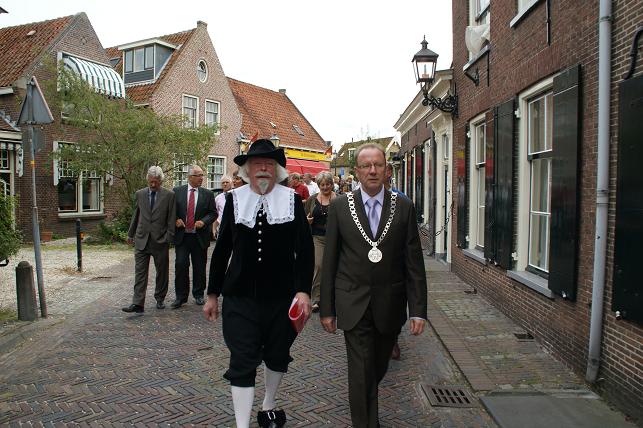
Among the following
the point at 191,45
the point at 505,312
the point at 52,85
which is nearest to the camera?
the point at 505,312

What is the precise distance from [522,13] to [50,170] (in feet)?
54.8

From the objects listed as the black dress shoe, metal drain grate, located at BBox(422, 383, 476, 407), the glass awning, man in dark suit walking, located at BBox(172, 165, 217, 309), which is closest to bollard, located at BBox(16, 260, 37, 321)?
the black dress shoe

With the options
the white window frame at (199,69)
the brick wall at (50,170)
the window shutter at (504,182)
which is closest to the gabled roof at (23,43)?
the brick wall at (50,170)

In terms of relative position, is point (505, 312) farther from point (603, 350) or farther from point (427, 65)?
point (427, 65)

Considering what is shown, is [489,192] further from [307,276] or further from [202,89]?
[202,89]

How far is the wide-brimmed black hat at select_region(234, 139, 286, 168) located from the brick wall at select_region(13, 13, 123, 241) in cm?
1643

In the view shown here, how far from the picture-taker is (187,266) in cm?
774

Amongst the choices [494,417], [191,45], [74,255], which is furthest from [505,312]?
[191,45]

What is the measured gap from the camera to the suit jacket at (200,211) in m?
7.73

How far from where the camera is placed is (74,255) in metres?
14.1

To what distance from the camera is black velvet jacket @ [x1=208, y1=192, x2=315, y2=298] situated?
3.55 meters

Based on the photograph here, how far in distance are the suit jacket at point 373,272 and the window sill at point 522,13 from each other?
3.95m

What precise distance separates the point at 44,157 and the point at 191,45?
9941 mm

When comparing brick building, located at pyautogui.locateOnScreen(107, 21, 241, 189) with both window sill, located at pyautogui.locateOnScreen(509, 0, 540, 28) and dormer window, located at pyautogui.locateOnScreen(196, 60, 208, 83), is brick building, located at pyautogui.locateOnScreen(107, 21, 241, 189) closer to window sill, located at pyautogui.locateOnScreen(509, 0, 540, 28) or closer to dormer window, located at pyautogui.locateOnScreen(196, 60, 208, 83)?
dormer window, located at pyautogui.locateOnScreen(196, 60, 208, 83)
